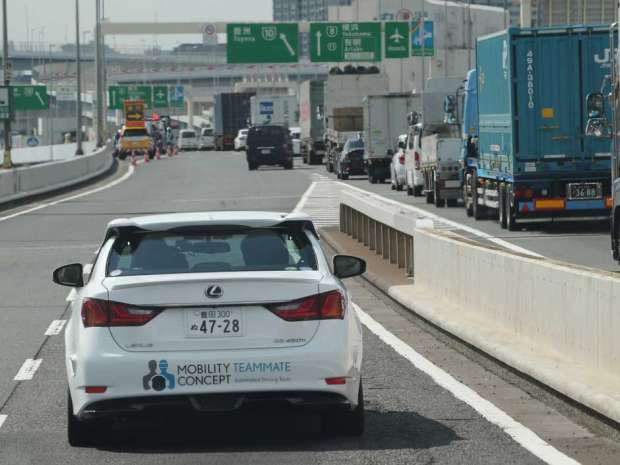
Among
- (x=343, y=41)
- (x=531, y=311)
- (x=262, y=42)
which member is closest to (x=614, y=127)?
(x=531, y=311)

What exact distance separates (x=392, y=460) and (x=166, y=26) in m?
84.5

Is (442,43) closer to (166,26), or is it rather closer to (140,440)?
(166,26)

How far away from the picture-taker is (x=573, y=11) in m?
46.4

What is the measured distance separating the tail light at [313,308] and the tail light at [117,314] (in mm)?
650

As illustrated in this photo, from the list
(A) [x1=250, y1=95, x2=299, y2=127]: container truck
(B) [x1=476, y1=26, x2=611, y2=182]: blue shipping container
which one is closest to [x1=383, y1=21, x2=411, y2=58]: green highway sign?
(A) [x1=250, y1=95, x2=299, y2=127]: container truck

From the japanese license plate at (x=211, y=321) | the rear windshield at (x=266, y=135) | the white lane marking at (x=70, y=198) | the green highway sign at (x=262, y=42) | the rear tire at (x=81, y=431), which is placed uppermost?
the green highway sign at (x=262, y=42)

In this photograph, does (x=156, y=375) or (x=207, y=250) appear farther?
(x=207, y=250)

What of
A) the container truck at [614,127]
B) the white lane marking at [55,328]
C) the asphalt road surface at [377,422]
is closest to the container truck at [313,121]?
the container truck at [614,127]

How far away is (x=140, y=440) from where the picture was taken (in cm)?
957

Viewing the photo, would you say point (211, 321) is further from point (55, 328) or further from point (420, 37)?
point (420, 37)

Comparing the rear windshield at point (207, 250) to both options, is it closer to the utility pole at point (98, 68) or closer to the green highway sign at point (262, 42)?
the utility pole at point (98, 68)

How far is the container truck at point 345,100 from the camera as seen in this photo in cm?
6894

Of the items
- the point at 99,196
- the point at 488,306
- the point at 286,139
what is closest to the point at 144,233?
the point at 488,306

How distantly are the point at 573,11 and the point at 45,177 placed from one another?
59.2 feet
